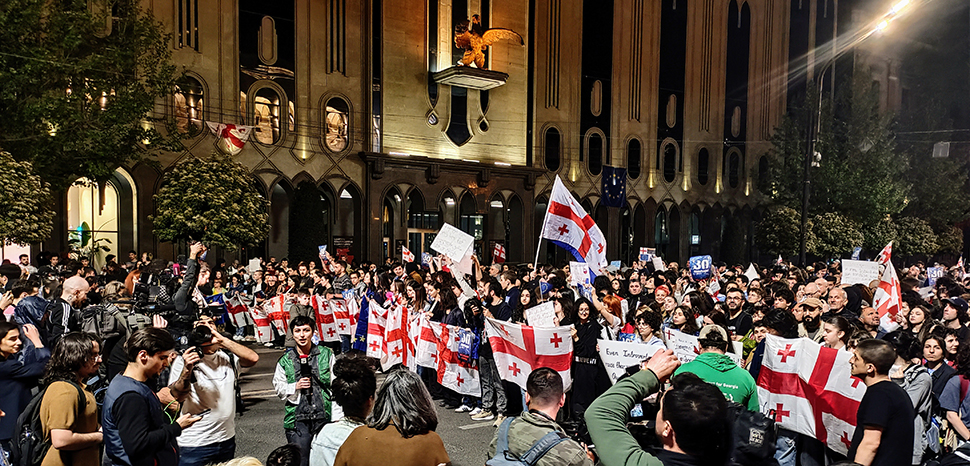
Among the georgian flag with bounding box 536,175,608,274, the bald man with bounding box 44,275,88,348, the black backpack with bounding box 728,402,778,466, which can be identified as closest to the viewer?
the black backpack with bounding box 728,402,778,466

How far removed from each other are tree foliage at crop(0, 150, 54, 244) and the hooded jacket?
15.3m

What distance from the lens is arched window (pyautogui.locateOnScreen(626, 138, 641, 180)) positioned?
37.9 meters

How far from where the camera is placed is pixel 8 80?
53.0 feet

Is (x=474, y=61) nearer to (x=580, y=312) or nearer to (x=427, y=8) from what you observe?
(x=427, y=8)

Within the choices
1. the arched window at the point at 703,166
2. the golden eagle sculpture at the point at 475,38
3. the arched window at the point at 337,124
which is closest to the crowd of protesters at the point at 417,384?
the arched window at the point at 337,124

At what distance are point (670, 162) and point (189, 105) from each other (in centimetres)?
2532

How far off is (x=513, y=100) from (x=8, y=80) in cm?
2162

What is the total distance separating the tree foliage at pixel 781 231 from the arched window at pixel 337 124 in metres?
23.1

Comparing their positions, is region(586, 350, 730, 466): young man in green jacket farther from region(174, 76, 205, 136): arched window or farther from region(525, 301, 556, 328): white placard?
region(174, 76, 205, 136): arched window

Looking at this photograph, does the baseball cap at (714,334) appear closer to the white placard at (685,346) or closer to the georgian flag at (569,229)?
the white placard at (685,346)

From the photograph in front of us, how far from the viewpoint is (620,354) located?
7676 mm

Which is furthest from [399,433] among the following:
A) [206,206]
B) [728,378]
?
[206,206]

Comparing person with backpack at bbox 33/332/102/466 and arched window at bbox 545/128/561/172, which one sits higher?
arched window at bbox 545/128/561/172

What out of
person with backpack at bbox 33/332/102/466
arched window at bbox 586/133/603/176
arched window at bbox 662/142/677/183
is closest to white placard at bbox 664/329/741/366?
person with backpack at bbox 33/332/102/466
